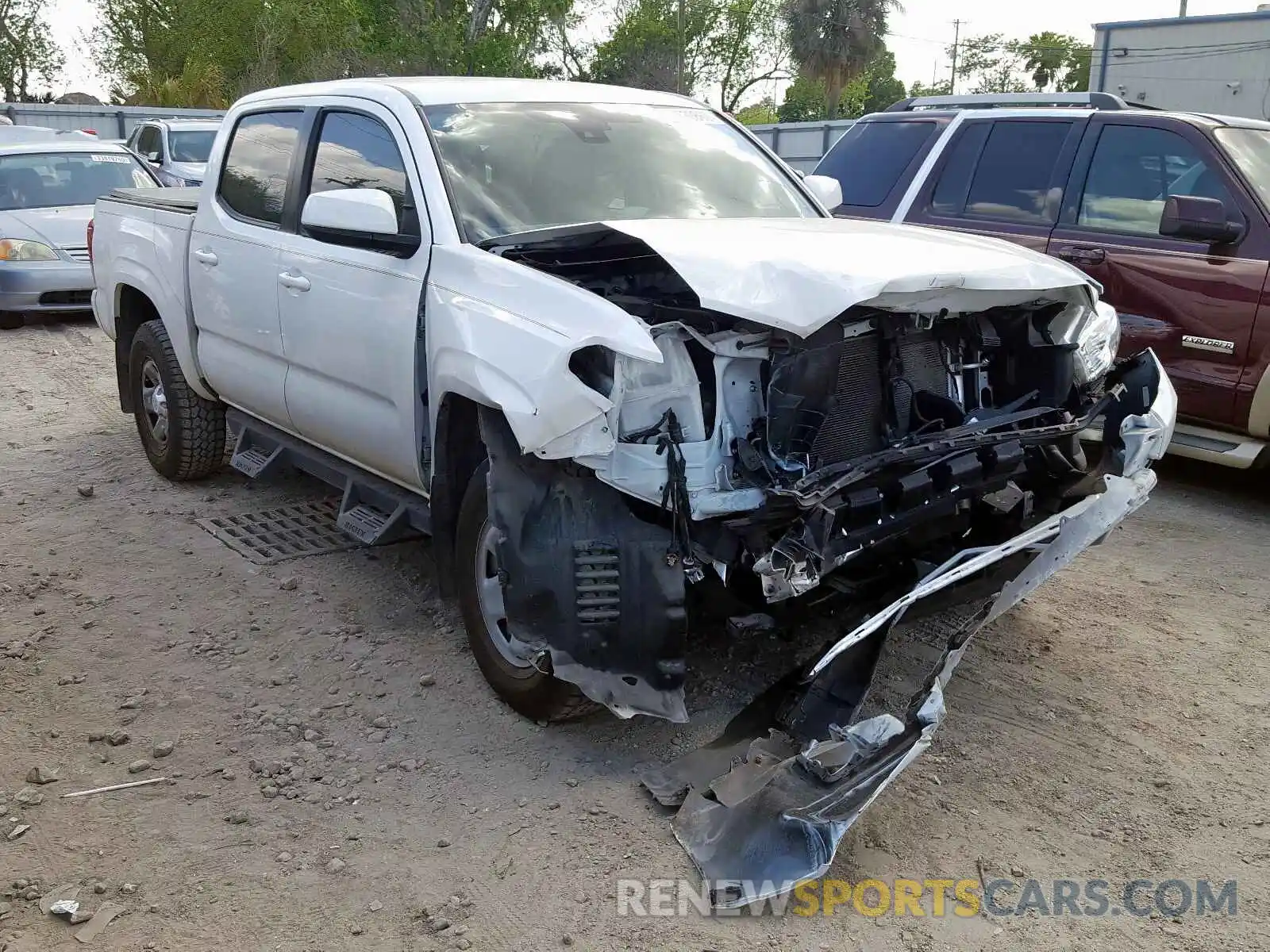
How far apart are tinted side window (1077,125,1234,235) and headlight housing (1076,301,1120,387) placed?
219 centimetres

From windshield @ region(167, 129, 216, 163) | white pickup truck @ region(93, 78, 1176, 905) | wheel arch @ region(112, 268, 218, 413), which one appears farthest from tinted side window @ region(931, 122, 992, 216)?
windshield @ region(167, 129, 216, 163)

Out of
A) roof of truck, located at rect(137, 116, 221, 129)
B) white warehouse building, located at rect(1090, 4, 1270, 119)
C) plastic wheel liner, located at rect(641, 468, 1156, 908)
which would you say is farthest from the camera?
white warehouse building, located at rect(1090, 4, 1270, 119)

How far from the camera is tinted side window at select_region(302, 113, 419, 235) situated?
4230 mm

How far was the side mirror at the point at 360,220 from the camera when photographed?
3.85m

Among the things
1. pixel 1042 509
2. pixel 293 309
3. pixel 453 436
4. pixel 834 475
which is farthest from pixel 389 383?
pixel 1042 509

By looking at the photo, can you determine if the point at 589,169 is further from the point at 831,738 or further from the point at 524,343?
the point at 831,738

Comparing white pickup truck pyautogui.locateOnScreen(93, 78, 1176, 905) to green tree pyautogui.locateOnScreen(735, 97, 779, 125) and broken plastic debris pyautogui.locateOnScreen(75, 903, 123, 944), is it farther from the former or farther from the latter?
green tree pyautogui.locateOnScreen(735, 97, 779, 125)

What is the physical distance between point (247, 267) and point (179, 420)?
52.5 inches

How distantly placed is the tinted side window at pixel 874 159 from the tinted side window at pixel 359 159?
3.41 meters

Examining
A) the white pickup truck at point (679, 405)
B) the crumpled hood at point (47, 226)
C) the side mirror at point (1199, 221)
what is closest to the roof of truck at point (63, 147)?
the crumpled hood at point (47, 226)

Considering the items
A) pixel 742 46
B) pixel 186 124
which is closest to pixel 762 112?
pixel 742 46

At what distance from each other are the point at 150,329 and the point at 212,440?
0.71 metres

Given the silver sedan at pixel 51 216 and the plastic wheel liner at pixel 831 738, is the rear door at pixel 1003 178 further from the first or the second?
the silver sedan at pixel 51 216

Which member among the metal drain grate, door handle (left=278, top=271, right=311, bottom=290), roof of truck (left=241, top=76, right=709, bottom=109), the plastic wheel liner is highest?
roof of truck (left=241, top=76, right=709, bottom=109)
